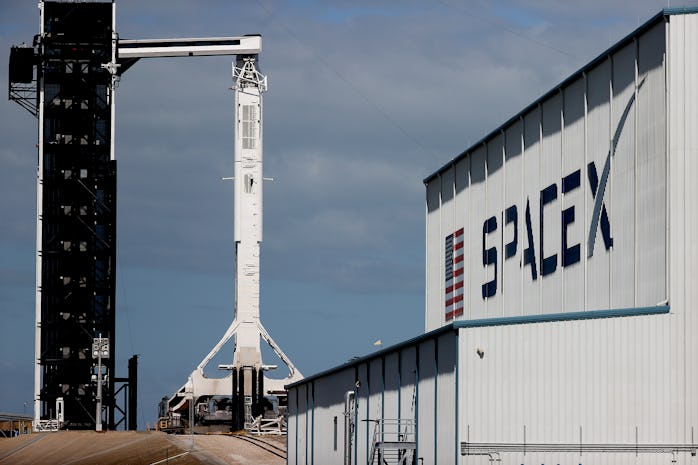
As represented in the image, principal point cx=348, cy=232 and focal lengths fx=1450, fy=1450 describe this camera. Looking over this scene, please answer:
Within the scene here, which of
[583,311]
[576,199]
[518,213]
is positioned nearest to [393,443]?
[583,311]

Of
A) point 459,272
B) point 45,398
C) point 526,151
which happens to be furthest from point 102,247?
point 526,151

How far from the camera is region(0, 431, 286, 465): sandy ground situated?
243ft

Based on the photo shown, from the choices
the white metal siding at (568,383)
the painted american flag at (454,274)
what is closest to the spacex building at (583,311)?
the white metal siding at (568,383)

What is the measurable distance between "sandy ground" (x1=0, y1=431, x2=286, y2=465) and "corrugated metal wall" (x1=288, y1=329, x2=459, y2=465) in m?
3.86

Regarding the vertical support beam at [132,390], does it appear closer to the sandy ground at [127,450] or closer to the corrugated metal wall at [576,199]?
the sandy ground at [127,450]

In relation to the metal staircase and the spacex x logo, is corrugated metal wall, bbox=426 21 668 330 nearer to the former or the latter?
the spacex x logo

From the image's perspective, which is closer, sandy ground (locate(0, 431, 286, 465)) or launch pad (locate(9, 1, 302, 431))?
sandy ground (locate(0, 431, 286, 465))

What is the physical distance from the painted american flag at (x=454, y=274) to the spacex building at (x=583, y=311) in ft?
22.8

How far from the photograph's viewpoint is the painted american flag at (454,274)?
222 ft

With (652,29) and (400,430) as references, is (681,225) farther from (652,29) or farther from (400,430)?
(400,430)

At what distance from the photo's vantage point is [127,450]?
79.2 metres

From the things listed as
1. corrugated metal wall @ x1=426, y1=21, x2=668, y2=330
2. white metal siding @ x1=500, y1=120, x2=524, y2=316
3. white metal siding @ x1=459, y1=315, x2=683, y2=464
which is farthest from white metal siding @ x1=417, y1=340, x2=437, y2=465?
white metal siding @ x1=500, y1=120, x2=524, y2=316

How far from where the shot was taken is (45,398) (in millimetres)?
104438

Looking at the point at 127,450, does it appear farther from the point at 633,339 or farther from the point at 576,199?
the point at 633,339
